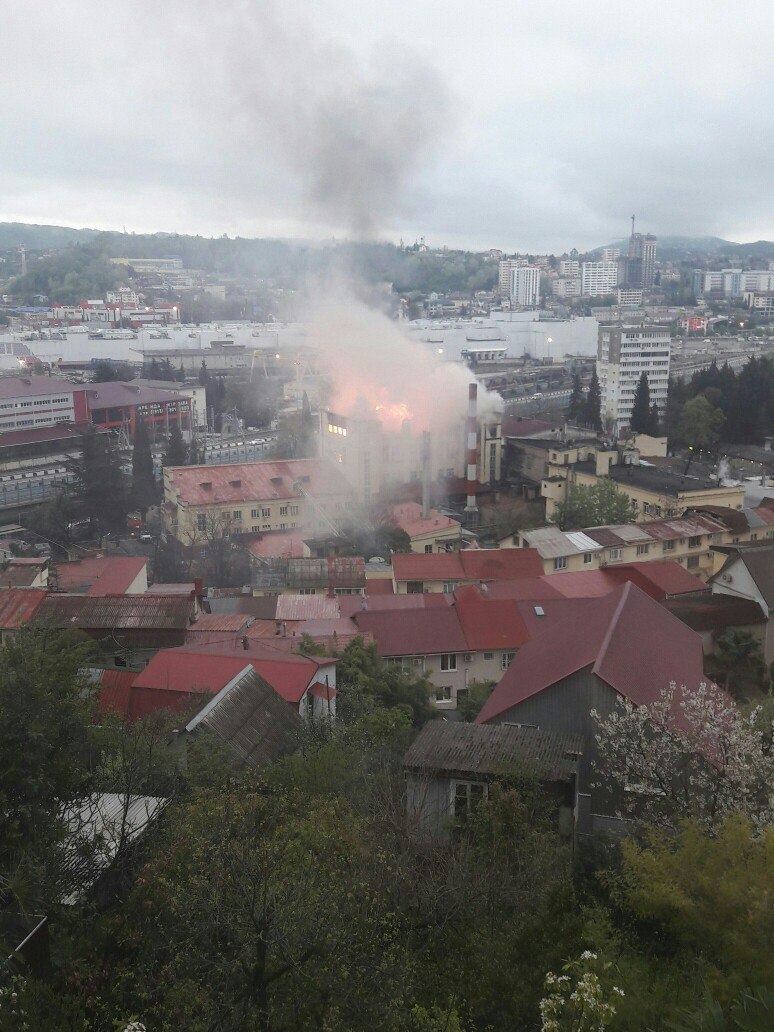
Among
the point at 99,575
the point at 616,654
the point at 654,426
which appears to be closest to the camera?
the point at 616,654

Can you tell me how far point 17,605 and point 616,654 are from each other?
719 centimetres

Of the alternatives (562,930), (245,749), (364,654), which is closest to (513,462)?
(364,654)

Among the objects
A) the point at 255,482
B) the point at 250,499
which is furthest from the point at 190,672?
the point at 255,482

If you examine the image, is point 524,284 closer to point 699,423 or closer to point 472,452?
point 699,423

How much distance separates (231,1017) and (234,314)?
70718 mm

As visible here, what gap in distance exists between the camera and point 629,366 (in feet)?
119

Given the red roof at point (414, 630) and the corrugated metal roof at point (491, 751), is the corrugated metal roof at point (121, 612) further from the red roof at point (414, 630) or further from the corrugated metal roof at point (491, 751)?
the corrugated metal roof at point (491, 751)

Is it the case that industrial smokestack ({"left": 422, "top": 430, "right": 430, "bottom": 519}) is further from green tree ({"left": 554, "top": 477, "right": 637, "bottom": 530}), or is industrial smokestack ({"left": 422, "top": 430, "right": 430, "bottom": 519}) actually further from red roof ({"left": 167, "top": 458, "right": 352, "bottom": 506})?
green tree ({"left": 554, "top": 477, "right": 637, "bottom": 530})

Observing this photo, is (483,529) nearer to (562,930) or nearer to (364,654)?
(364,654)

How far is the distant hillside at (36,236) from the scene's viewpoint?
114 meters

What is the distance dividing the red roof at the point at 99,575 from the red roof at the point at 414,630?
3718 mm

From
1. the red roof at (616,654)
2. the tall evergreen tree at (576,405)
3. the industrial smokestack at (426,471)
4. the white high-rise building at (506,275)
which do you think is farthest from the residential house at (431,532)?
the white high-rise building at (506,275)

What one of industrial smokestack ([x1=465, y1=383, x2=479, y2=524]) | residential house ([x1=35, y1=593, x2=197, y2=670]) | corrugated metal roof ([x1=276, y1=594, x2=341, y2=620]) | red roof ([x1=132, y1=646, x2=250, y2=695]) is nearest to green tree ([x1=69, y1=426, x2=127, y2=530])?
industrial smokestack ([x1=465, y1=383, x2=479, y2=524])

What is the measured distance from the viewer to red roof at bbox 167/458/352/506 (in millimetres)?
19438
